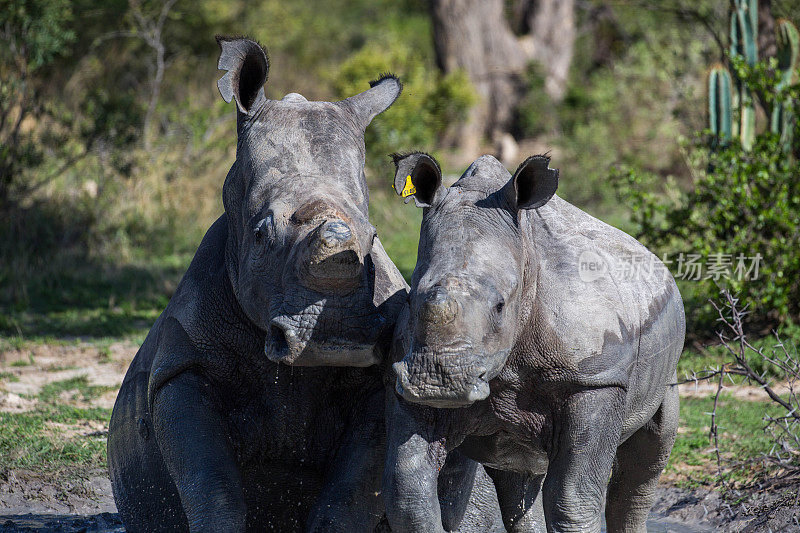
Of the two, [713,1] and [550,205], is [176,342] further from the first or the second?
[713,1]

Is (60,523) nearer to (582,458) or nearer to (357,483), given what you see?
(357,483)

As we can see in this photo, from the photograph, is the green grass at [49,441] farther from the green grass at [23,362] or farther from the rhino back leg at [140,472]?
the rhino back leg at [140,472]

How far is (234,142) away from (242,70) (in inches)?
387

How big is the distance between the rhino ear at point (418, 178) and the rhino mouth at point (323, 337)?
51cm

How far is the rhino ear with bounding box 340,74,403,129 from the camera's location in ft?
15.1

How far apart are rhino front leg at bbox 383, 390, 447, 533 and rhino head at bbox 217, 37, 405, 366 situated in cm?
29

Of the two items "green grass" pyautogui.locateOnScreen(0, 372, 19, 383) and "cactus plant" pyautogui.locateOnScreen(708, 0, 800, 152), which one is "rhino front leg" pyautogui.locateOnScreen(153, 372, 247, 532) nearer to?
"green grass" pyautogui.locateOnScreen(0, 372, 19, 383)

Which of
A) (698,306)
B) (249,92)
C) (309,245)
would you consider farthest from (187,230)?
(309,245)

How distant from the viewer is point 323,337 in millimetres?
3801

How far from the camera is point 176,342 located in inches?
173

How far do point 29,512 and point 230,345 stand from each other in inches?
91.4

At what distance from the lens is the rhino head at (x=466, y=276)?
357cm

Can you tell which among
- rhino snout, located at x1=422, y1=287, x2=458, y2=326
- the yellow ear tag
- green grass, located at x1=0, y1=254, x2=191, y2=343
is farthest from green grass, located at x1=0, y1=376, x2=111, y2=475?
rhino snout, located at x1=422, y1=287, x2=458, y2=326

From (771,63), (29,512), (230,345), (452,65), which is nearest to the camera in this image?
(230,345)
